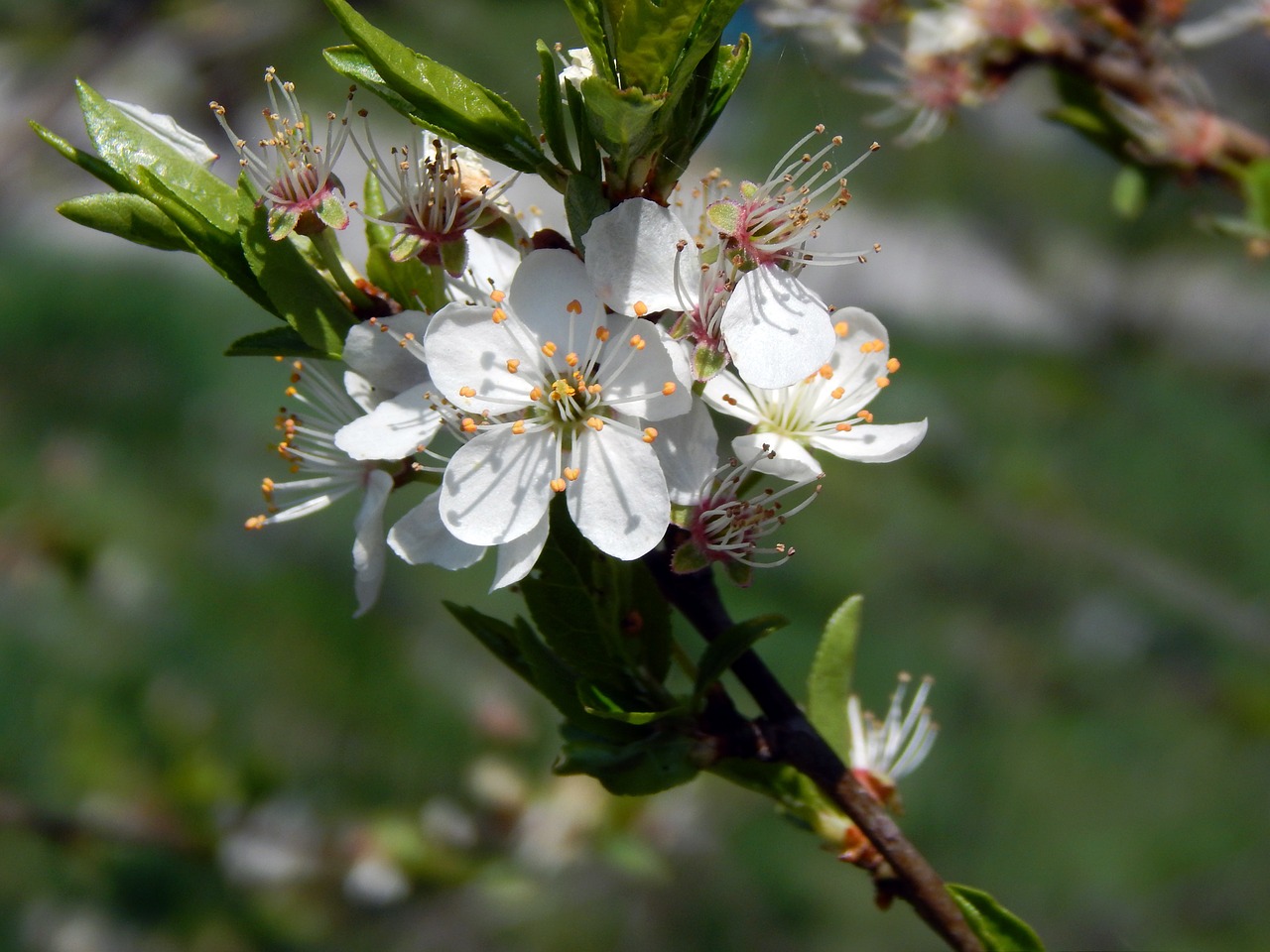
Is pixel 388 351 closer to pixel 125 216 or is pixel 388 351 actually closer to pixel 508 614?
pixel 125 216

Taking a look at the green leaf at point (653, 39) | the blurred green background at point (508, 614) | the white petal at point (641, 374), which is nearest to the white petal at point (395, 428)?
the white petal at point (641, 374)

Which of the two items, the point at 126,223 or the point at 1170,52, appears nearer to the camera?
the point at 126,223

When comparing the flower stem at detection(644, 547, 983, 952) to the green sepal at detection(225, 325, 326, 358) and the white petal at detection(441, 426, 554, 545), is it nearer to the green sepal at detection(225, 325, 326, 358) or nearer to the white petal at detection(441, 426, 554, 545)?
the white petal at detection(441, 426, 554, 545)

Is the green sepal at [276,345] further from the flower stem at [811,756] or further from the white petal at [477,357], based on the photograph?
the flower stem at [811,756]

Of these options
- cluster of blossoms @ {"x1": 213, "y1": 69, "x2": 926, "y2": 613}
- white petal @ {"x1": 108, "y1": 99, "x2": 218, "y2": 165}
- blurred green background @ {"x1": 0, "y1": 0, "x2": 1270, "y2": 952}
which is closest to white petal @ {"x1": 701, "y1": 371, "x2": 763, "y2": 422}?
cluster of blossoms @ {"x1": 213, "y1": 69, "x2": 926, "y2": 613}

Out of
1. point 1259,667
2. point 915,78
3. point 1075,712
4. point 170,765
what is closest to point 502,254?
point 915,78

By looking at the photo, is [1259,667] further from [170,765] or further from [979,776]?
[170,765]

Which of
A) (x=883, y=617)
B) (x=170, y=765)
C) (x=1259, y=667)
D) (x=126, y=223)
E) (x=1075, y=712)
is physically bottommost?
(x=1259, y=667)

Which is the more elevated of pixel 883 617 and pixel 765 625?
pixel 765 625
